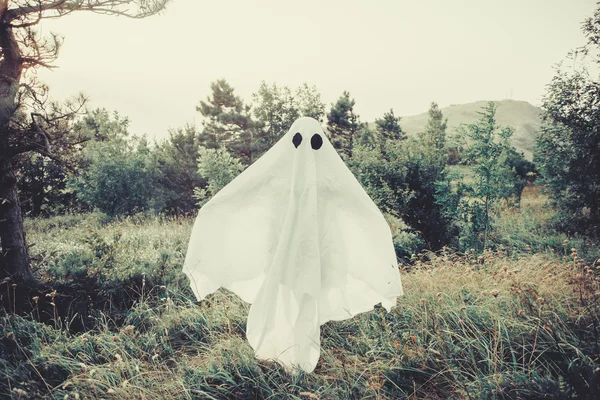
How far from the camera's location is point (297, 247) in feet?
7.88

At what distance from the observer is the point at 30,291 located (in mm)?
3732

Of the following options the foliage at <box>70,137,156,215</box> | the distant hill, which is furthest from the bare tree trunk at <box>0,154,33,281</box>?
the distant hill

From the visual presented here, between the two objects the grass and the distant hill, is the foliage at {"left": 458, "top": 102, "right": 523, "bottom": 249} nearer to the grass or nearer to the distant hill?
the grass

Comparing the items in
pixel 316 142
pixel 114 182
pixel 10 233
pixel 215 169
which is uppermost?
pixel 316 142

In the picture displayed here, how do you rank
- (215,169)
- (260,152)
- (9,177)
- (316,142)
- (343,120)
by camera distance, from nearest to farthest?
(316,142) < (9,177) < (215,169) < (260,152) < (343,120)

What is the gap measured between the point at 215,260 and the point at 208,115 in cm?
2225

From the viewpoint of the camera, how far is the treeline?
5809 mm

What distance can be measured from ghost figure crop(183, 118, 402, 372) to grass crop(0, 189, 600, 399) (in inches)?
16.1

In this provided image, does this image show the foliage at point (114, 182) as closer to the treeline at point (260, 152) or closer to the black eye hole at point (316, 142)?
the treeline at point (260, 152)

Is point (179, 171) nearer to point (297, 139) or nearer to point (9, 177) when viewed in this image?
point (9, 177)

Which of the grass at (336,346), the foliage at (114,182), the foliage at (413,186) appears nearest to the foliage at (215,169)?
the foliage at (413,186)

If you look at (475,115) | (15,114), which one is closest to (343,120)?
(15,114)

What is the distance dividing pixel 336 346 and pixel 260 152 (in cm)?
2007

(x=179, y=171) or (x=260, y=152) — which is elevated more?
(x=260, y=152)
